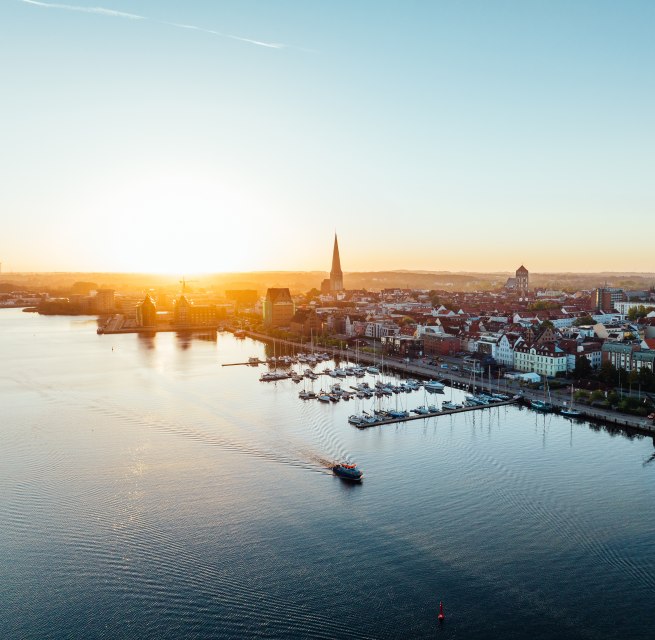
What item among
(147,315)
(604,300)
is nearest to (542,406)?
(604,300)

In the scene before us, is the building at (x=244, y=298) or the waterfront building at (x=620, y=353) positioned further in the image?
the building at (x=244, y=298)

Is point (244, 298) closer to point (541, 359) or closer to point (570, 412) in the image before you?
point (541, 359)

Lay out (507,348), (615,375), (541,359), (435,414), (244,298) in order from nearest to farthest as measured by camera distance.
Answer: (435,414), (615,375), (541,359), (507,348), (244,298)

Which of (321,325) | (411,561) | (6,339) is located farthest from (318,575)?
(6,339)

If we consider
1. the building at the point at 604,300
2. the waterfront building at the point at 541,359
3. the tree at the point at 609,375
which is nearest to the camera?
the tree at the point at 609,375

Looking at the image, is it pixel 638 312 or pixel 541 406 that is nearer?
pixel 541 406

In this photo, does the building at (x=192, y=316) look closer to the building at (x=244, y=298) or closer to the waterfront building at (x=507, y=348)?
the building at (x=244, y=298)

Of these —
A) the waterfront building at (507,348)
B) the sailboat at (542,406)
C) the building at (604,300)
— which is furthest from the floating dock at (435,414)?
the building at (604,300)
